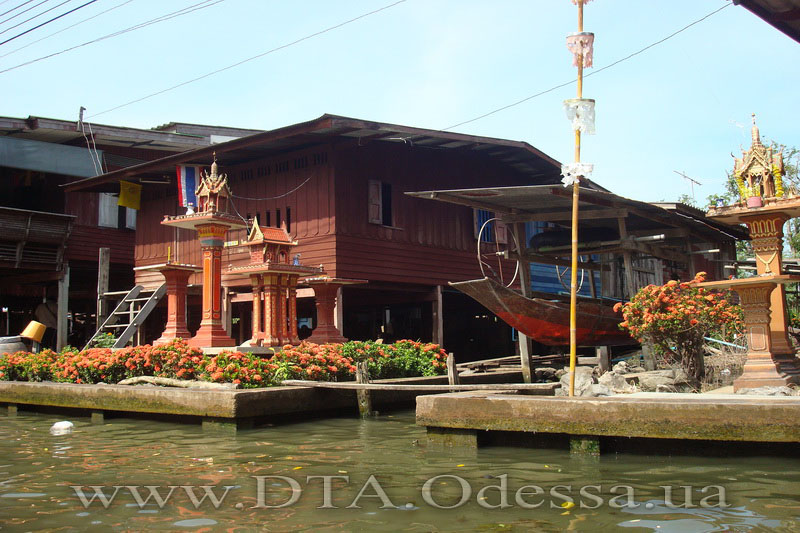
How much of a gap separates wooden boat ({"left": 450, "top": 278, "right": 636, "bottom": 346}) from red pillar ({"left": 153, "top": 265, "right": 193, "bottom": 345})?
212 inches

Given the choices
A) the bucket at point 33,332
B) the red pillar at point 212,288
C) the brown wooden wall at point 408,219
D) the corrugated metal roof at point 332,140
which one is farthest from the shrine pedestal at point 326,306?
the bucket at point 33,332

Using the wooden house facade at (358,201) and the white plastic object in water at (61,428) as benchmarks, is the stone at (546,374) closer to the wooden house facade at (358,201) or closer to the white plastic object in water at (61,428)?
the wooden house facade at (358,201)

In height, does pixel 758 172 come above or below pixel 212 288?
above

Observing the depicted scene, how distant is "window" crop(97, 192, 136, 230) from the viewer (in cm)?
2411

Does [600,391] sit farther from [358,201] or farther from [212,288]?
[358,201]

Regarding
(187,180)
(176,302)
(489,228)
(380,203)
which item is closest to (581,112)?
(176,302)

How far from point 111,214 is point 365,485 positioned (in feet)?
67.0

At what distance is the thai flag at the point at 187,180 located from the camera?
19.4 m

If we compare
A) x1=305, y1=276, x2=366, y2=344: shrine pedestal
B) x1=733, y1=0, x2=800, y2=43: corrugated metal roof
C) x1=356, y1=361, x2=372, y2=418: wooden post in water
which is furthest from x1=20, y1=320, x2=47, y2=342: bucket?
x1=733, y1=0, x2=800, y2=43: corrugated metal roof

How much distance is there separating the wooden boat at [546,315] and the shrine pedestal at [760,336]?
4024 mm

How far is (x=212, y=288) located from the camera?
13.7 metres

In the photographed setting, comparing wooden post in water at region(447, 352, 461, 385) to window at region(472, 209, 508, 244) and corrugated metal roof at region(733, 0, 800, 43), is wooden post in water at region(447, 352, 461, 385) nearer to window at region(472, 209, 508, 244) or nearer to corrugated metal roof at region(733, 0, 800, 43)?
corrugated metal roof at region(733, 0, 800, 43)

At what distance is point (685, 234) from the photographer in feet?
50.4

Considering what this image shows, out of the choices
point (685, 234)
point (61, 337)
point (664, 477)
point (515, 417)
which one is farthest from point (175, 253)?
point (664, 477)
